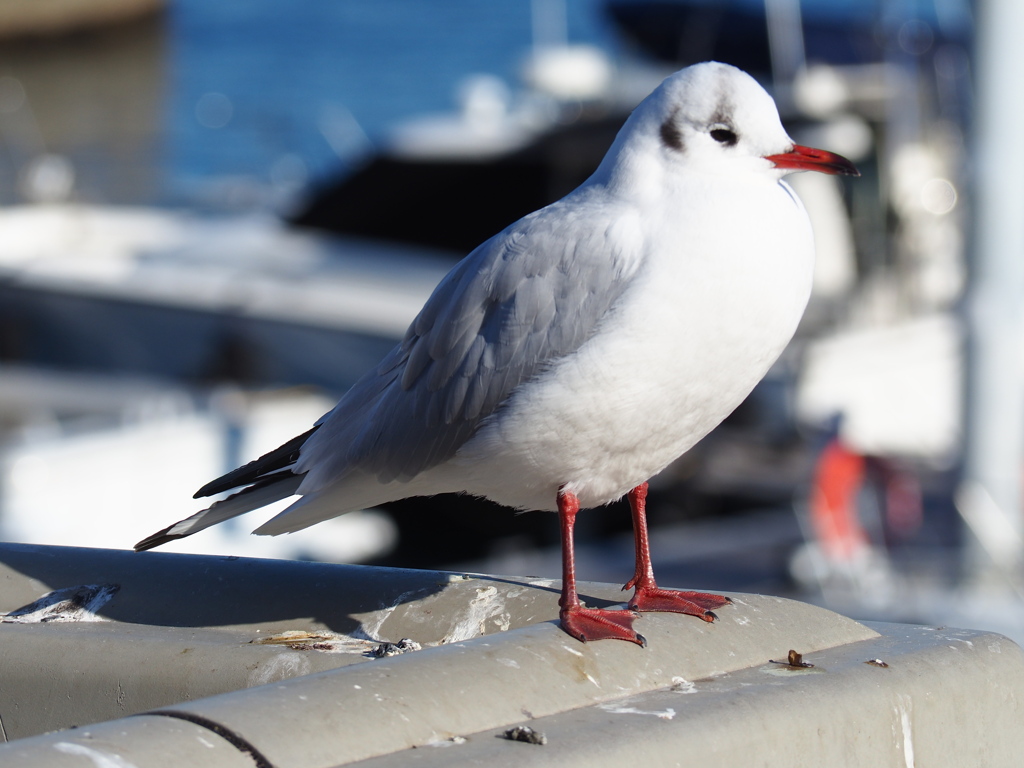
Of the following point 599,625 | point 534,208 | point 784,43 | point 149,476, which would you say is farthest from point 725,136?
point 784,43

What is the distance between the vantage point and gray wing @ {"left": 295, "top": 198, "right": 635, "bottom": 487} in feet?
8.95

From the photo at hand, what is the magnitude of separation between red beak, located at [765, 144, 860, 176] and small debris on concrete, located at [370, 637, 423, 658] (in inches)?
48.1

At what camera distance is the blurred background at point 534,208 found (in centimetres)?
861

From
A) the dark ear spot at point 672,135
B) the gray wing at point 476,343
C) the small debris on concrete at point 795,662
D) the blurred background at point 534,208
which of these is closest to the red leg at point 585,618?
the small debris on concrete at point 795,662

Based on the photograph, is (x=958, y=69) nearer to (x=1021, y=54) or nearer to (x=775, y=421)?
(x=775, y=421)

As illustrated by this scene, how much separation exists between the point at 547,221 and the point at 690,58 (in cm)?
1617

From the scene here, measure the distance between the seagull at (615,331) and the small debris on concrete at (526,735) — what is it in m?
0.52

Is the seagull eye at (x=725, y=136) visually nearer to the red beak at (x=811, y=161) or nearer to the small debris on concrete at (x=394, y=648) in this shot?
the red beak at (x=811, y=161)

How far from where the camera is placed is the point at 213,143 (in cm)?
2672

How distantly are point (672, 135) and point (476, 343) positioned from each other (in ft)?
2.02

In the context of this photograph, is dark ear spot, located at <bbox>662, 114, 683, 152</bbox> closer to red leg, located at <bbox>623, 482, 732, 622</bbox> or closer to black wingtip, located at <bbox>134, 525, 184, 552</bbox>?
red leg, located at <bbox>623, 482, 732, 622</bbox>

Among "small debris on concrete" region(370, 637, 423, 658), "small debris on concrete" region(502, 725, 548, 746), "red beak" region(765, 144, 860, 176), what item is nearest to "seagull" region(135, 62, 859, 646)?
"red beak" region(765, 144, 860, 176)

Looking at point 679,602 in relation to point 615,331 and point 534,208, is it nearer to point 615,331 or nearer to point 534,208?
point 615,331

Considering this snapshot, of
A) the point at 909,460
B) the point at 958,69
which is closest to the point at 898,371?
the point at 909,460
